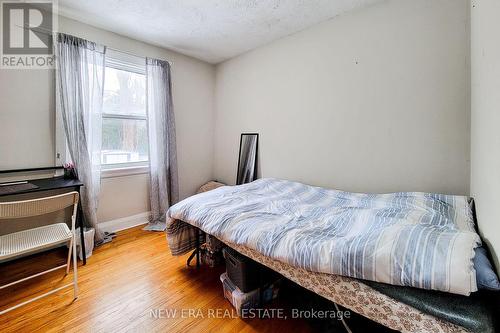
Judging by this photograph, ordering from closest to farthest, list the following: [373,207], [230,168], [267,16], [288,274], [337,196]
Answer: [288,274] < [373,207] < [337,196] < [267,16] < [230,168]

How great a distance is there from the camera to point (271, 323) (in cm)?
144

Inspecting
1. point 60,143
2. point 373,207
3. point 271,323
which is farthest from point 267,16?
point 271,323

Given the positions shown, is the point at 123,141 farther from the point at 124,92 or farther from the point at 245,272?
the point at 245,272

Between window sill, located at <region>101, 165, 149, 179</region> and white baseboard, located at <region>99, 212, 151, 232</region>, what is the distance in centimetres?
58

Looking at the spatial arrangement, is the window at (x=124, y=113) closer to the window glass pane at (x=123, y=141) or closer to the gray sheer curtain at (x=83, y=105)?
the window glass pane at (x=123, y=141)

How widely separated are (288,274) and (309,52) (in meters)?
2.36

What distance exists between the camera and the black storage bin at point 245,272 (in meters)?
1.50

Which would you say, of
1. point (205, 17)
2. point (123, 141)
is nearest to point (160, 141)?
point (123, 141)

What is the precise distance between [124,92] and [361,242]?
3.13m

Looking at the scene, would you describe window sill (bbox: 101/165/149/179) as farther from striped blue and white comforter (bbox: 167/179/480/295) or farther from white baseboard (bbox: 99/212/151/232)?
striped blue and white comforter (bbox: 167/179/480/295)

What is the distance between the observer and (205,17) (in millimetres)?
2320

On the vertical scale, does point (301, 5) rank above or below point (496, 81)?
above

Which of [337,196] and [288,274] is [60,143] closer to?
[288,274]

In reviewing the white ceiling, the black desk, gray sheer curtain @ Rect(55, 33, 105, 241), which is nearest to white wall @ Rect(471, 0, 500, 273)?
the white ceiling
